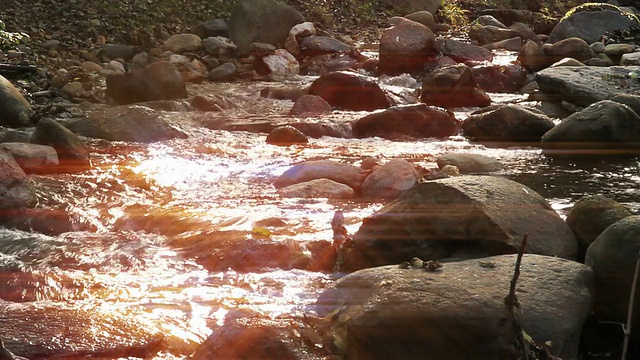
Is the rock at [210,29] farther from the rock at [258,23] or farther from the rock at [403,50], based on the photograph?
the rock at [403,50]

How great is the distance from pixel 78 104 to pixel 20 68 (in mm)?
1144

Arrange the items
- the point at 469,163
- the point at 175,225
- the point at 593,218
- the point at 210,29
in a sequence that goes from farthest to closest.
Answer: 1. the point at 210,29
2. the point at 469,163
3. the point at 175,225
4. the point at 593,218

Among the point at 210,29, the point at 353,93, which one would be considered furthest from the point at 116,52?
the point at 353,93

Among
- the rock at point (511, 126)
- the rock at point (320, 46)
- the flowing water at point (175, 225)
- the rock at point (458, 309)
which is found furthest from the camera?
the rock at point (320, 46)

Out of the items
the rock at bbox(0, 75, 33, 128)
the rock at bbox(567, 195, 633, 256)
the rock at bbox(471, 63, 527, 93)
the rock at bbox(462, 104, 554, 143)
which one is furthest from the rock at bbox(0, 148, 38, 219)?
the rock at bbox(471, 63, 527, 93)

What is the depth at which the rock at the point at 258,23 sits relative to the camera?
14757 mm

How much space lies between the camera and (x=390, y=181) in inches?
272

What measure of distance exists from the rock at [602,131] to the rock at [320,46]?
285 inches

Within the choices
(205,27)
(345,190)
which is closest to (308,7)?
(205,27)

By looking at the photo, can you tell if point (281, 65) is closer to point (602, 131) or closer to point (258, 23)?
point (258, 23)

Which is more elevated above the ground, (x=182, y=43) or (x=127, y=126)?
(x=127, y=126)

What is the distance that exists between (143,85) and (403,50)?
5.02m

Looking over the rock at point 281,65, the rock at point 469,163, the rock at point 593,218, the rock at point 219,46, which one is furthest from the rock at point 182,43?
the rock at point 593,218

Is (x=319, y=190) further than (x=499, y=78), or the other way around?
(x=499, y=78)
